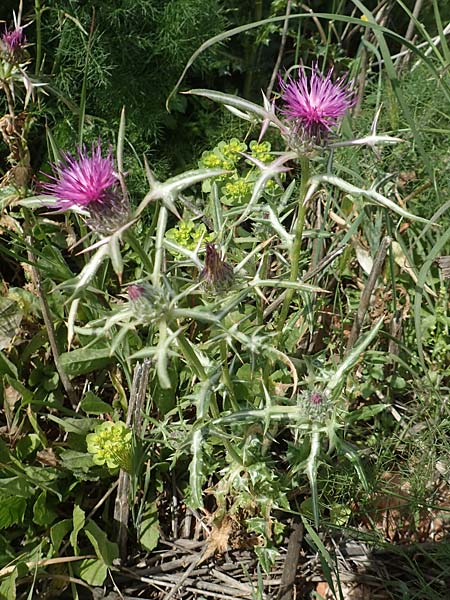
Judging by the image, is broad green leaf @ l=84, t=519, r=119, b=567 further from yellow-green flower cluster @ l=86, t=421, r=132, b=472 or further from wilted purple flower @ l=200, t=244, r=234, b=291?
wilted purple flower @ l=200, t=244, r=234, b=291

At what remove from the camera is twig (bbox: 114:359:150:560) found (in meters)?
1.70

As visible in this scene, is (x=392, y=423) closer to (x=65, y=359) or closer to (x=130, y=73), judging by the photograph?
(x=65, y=359)

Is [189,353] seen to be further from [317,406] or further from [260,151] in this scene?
[260,151]

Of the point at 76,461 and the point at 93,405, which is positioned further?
the point at 93,405

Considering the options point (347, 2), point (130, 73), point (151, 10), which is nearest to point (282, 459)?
point (130, 73)

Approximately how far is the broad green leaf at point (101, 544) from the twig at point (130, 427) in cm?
5

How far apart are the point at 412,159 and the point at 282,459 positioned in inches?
50.0

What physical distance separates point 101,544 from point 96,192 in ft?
3.64

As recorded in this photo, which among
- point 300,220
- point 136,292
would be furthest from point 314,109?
point 136,292

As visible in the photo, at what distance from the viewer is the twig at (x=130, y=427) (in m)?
1.70

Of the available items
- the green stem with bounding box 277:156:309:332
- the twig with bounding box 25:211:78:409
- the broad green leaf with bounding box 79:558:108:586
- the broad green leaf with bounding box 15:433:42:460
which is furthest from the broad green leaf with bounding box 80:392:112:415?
the green stem with bounding box 277:156:309:332

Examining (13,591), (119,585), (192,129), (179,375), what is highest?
(192,129)

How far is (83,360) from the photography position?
2.04 metres

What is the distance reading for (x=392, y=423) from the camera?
2178mm
